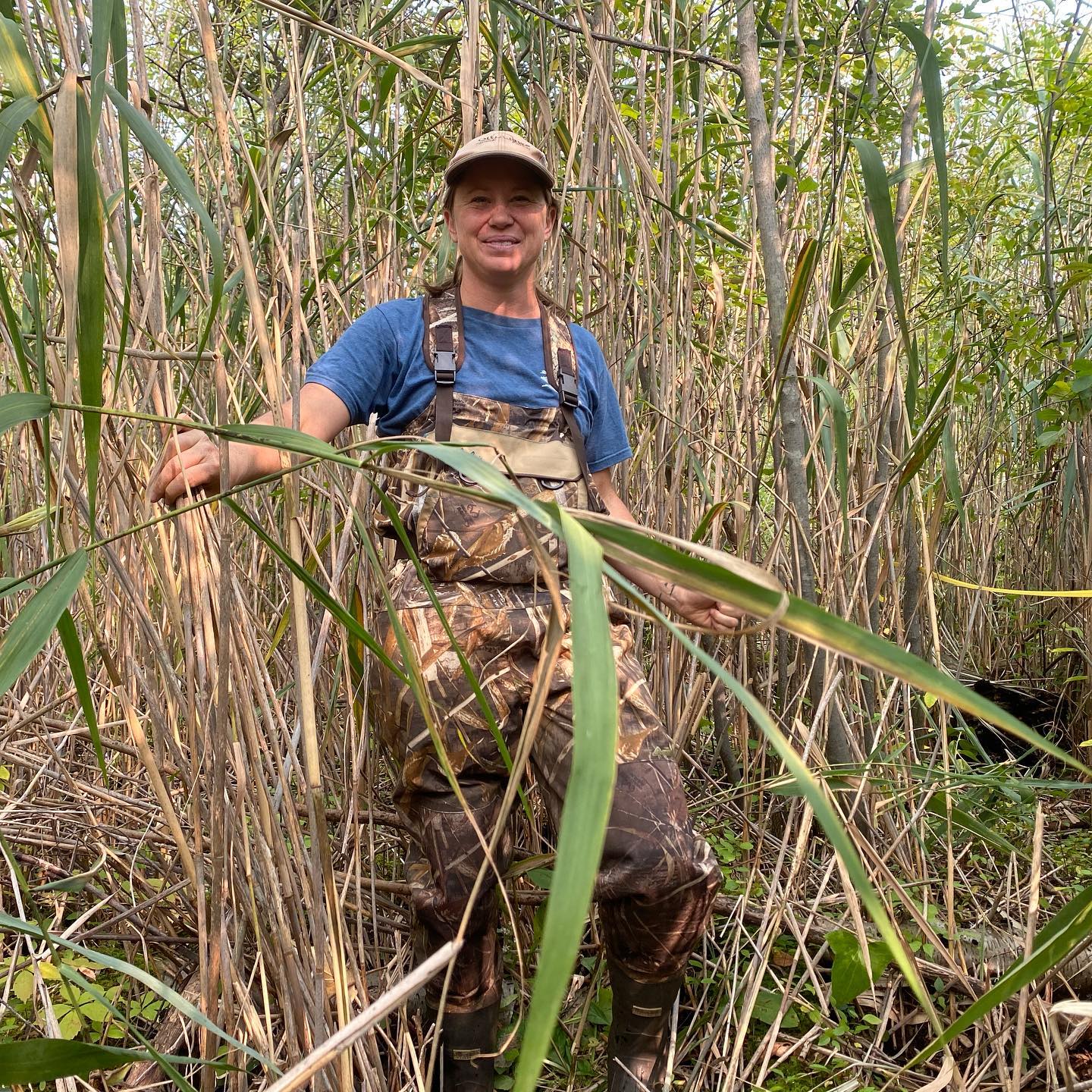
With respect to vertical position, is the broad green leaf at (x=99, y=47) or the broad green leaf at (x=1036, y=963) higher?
the broad green leaf at (x=99, y=47)

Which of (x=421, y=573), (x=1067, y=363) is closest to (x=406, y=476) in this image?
(x=421, y=573)

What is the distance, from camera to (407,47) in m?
1.52

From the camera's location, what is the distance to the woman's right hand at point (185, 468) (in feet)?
3.15

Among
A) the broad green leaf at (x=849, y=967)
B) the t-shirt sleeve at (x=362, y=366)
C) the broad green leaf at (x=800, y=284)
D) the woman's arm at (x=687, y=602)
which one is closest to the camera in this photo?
the broad green leaf at (x=800, y=284)

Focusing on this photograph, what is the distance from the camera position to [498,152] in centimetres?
159

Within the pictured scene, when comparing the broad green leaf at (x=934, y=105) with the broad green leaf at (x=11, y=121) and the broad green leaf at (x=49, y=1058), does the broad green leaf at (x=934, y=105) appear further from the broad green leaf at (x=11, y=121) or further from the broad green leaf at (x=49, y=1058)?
the broad green leaf at (x=49, y=1058)

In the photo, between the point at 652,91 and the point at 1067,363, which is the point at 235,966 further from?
the point at 1067,363

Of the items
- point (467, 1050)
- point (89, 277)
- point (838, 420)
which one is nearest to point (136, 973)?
point (89, 277)

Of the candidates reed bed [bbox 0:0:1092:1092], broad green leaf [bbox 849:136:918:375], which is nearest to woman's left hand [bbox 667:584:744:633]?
reed bed [bbox 0:0:1092:1092]

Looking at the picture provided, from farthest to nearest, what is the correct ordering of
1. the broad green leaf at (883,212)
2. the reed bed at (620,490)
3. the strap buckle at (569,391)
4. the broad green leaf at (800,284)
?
the strap buckle at (569,391)
the broad green leaf at (800,284)
the reed bed at (620,490)
the broad green leaf at (883,212)

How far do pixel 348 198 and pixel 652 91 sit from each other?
3.10ft

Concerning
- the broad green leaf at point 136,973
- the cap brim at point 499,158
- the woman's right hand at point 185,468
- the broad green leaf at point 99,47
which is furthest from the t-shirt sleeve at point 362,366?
the broad green leaf at point 136,973

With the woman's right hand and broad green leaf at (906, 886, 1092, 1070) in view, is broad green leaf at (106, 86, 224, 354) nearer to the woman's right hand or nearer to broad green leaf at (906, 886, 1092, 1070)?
the woman's right hand

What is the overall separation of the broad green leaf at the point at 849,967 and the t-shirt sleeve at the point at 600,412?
0.86m
